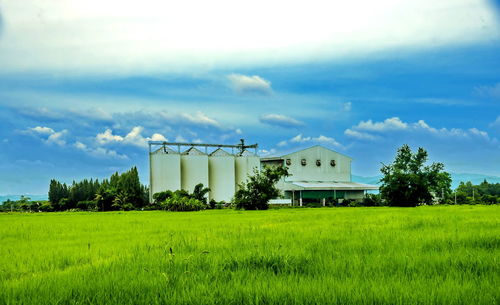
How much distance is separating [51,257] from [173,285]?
4.12m

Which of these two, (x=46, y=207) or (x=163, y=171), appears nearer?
(x=46, y=207)

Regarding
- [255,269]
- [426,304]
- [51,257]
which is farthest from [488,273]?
[51,257]

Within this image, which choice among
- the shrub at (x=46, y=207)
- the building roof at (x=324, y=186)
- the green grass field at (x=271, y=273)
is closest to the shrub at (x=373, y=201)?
the building roof at (x=324, y=186)

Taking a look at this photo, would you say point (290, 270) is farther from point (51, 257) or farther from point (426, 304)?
point (51, 257)

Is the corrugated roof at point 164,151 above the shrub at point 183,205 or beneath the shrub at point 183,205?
above

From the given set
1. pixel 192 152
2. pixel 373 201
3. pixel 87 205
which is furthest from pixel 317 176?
pixel 87 205

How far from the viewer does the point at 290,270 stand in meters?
6.14

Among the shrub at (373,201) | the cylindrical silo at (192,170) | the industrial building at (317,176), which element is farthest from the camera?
the industrial building at (317,176)

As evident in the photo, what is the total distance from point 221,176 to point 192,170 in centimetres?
415

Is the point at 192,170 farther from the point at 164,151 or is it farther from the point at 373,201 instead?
the point at 373,201

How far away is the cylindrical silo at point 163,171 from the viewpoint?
51281 mm

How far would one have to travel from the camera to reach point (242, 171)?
191 feet

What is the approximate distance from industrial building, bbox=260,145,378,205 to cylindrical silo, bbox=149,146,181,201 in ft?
48.7

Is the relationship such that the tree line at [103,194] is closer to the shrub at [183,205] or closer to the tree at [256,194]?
the shrub at [183,205]
